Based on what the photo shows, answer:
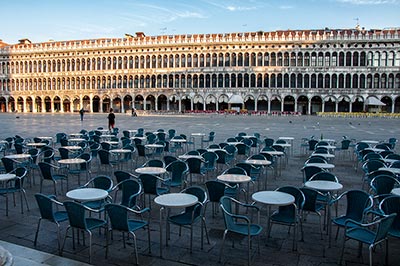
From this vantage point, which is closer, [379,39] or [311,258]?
[311,258]

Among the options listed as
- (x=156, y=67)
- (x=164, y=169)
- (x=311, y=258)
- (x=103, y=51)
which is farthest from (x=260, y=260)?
(x=103, y=51)

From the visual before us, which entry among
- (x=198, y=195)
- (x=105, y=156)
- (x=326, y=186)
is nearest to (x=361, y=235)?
(x=326, y=186)

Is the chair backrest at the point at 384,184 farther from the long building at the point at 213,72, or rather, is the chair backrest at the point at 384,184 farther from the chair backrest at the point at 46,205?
the long building at the point at 213,72

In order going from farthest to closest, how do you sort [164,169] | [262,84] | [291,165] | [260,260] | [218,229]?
[262,84]
[291,165]
[164,169]
[218,229]
[260,260]

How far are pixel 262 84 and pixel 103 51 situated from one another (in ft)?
96.9

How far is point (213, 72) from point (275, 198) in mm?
59635

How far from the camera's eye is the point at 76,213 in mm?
4742

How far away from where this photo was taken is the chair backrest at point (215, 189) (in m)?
5.99

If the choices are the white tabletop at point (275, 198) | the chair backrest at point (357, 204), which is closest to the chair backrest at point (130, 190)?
the white tabletop at point (275, 198)

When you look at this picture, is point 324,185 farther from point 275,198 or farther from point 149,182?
point 149,182

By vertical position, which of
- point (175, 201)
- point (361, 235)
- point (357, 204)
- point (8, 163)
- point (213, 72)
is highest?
point (213, 72)

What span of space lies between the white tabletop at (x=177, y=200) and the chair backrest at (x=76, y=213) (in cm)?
97

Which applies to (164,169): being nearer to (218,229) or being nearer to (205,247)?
(218,229)

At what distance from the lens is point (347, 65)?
194 ft
